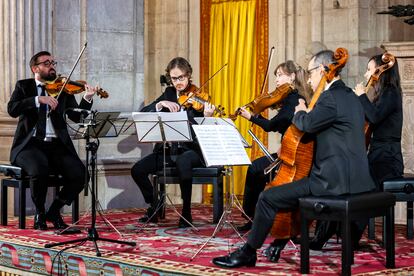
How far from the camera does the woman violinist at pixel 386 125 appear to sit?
7094mm

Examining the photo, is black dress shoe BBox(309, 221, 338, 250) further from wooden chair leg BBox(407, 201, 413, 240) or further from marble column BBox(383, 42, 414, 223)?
marble column BBox(383, 42, 414, 223)

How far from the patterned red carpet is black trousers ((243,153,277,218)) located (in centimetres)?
30

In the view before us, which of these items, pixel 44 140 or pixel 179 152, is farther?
pixel 179 152

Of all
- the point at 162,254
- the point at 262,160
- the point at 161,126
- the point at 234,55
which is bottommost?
the point at 162,254

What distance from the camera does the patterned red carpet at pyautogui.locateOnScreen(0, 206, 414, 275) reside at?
598cm

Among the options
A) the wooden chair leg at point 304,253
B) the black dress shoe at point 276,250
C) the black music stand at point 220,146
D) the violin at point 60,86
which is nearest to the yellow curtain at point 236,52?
the violin at point 60,86

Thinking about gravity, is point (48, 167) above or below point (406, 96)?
below

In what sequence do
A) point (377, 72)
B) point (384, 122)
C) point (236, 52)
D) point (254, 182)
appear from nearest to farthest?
point (377, 72) < point (384, 122) < point (254, 182) < point (236, 52)

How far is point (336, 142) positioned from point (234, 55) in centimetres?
504

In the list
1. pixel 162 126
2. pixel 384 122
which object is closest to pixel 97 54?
pixel 162 126

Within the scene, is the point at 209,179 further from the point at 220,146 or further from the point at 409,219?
the point at 409,219

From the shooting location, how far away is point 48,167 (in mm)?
7906

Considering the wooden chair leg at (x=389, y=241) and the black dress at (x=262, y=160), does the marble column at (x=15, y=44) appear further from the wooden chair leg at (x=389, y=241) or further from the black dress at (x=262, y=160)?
the wooden chair leg at (x=389, y=241)

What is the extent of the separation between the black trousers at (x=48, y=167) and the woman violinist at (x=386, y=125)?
2.48 meters
